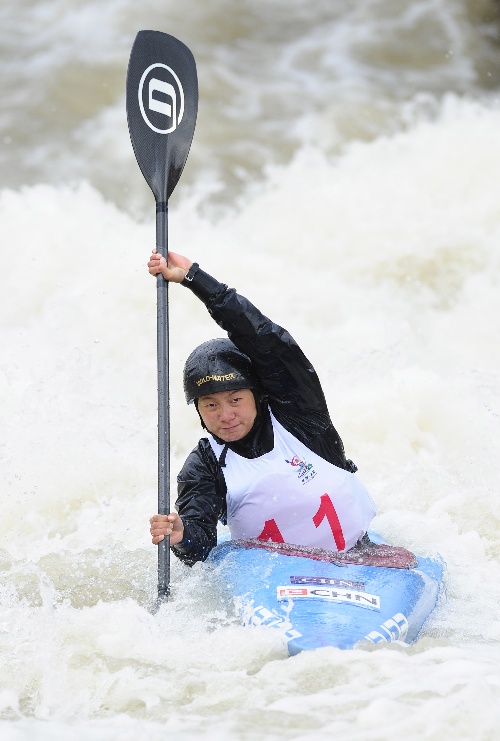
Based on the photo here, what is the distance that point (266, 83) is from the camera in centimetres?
1088

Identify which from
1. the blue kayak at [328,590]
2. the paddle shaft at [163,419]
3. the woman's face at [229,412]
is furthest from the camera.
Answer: the woman's face at [229,412]

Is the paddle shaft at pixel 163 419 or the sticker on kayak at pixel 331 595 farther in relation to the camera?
the paddle shaft at pixel 163 419

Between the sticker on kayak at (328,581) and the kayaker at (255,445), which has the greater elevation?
the kayaker at (255,445)

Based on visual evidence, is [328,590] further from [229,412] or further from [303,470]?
[229,412]

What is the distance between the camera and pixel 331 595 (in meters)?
2.84

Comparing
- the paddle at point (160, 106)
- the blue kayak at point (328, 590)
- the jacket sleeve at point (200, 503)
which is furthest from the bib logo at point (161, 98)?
the blue kayak at point (328, 590)

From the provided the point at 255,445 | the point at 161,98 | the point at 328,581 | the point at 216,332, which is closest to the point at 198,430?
the point at 216,332

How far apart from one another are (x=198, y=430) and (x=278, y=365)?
2850 millimetres

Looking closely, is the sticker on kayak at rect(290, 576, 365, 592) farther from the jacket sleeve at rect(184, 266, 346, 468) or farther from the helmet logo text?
the helmet logo text

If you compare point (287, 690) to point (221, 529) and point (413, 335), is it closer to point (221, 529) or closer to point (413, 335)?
point (221, 529)

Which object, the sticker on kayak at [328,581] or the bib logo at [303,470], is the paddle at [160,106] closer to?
the bib logo at [303,470]

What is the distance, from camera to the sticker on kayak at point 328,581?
2900 millimetres

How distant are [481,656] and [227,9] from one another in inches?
406

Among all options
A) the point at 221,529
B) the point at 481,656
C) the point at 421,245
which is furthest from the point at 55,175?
the point at 481,656
